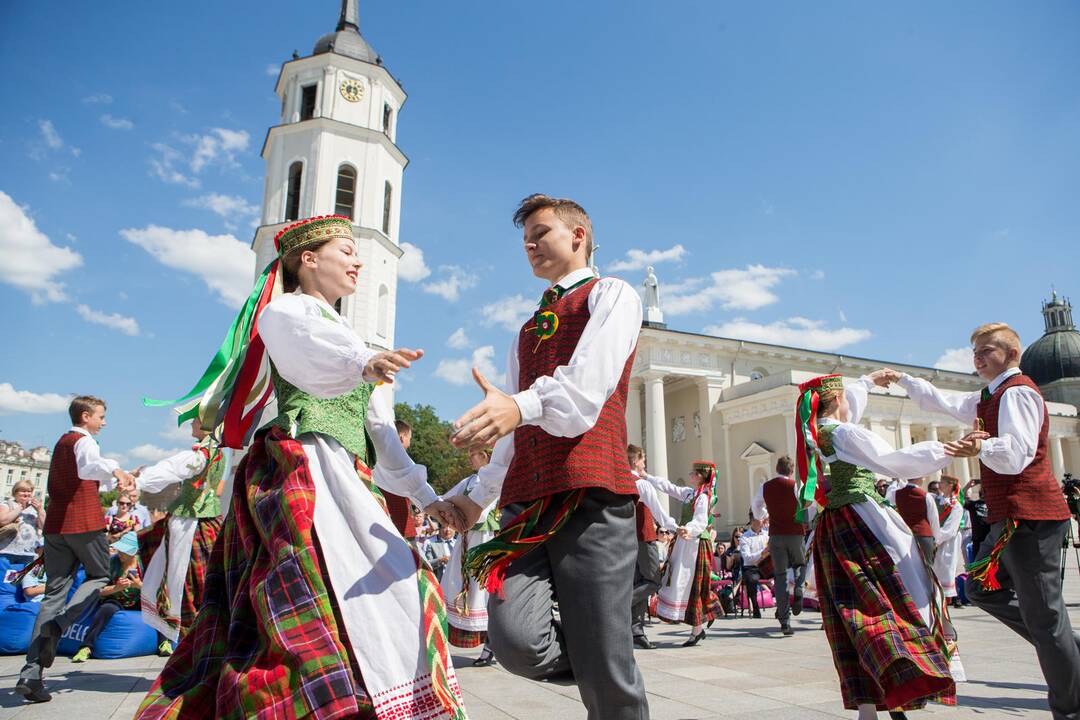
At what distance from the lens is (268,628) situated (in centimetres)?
209

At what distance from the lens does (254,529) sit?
93.0 inches

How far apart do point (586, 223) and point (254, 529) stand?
5.54 ft

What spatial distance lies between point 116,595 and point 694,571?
6.11 metres

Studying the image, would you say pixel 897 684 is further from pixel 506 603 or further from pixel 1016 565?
pixel 506 603

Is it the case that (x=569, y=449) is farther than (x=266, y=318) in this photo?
No

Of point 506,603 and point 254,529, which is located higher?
point 254,529

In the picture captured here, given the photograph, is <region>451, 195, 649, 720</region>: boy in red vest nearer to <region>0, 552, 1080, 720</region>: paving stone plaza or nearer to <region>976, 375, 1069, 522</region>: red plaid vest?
<region>0, 552, 1080, 720</region>: paving stone plaza

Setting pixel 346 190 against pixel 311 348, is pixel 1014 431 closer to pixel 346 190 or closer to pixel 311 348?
pixel 311 348

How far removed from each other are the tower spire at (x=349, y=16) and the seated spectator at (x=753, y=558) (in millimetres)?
34457

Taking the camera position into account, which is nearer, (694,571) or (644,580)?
(644,580)

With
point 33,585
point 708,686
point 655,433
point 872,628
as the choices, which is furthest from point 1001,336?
point 655,433

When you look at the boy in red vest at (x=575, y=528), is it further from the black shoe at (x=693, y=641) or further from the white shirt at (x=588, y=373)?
the black shoe at (x=693, y=641)

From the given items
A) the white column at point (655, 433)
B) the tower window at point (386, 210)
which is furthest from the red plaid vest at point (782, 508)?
the white column at point (655, 433)

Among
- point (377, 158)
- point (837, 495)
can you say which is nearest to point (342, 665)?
point (837, 495)
